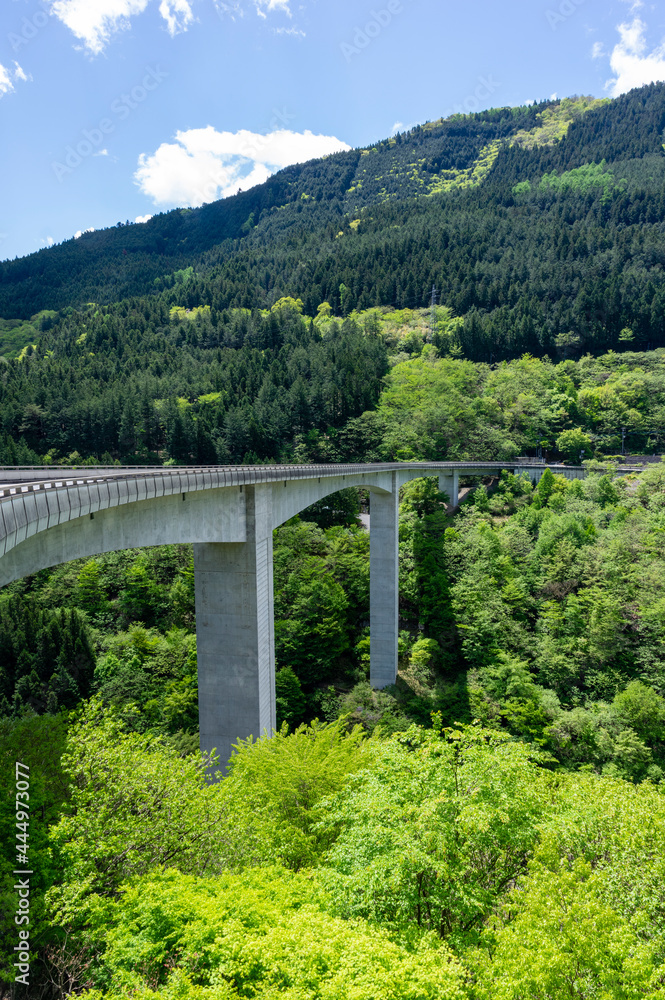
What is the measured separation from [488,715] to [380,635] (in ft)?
34.7

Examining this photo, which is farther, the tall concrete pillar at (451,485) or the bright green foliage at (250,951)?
the tall concrete pillar at (451,485)

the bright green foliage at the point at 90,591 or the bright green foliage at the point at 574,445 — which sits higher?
the bright green foliage at the point at 574,445

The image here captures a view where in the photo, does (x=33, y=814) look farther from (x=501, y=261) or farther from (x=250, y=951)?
(x=501, y=261)

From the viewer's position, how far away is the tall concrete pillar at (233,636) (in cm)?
1958

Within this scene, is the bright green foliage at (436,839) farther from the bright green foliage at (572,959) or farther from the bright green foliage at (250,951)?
the bright green foliage at (572,959)

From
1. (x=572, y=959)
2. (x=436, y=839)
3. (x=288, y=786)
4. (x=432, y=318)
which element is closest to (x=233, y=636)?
(x=288, y=786)

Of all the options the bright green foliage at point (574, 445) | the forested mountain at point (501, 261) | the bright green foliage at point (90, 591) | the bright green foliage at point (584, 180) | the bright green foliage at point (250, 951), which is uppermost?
the bright green foliage at point (584, 180)

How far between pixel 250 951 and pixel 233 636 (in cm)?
1297

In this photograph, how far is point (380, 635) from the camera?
37562mm

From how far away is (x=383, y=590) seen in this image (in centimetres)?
3850

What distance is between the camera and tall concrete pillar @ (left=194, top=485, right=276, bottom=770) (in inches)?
771

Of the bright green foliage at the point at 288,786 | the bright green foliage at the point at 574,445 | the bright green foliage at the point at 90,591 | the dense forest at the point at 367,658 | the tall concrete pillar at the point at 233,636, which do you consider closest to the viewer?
the dense forest at the point at 367,658

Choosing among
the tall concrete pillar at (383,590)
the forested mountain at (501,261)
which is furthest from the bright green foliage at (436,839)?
the forested mountain at (501,261)

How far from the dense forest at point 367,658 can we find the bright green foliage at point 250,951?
0.22ft
